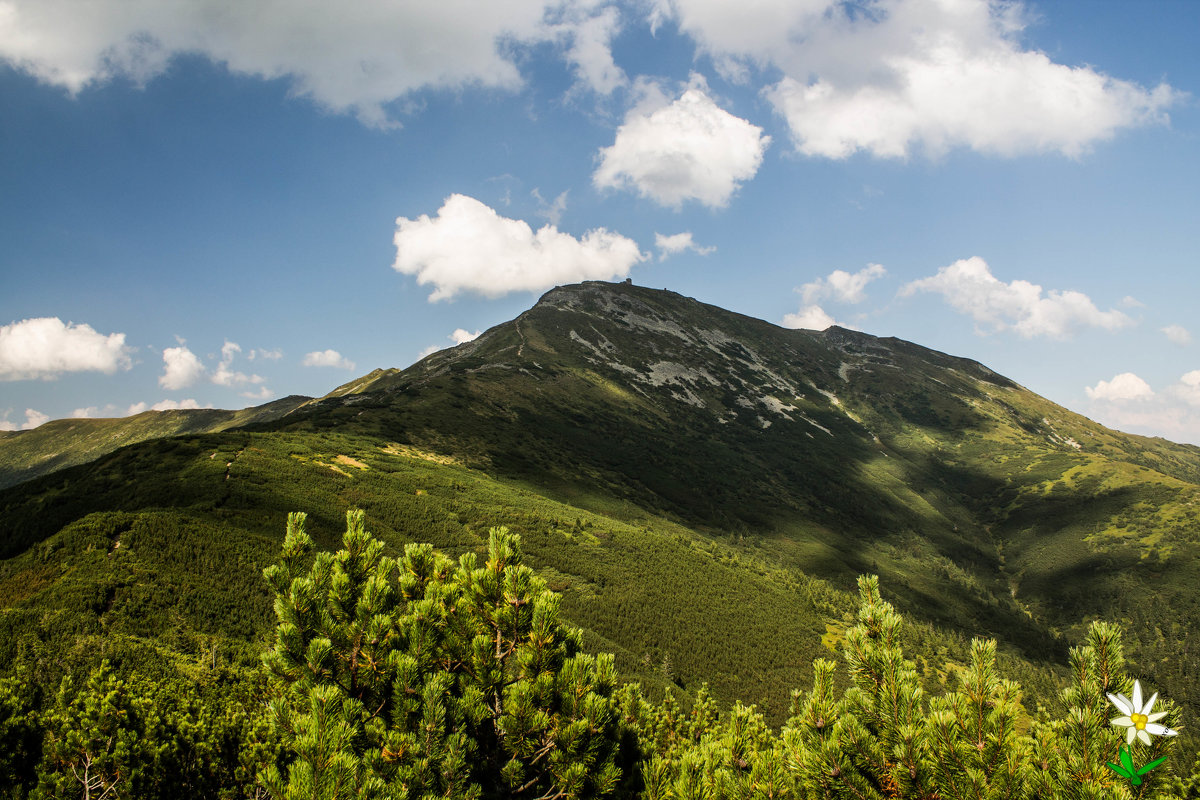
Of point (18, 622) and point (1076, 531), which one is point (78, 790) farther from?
point (1076, 531)

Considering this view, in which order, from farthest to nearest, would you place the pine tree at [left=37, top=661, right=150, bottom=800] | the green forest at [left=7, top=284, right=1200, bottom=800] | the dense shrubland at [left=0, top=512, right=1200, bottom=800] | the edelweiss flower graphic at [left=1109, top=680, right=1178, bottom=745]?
the pine tree at [left=37, top=661, right=150, bottom=800] < the green forest at [left=7, top=284, right=1200, bottom=800] < the dense shrubland at [left=0, top=512, right=1200, bottom=800] < the edelweiss flower graphic at [left=1109, top=680, right=1178, bottom=745]

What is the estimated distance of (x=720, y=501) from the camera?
115250mm

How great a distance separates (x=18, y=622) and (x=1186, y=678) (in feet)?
449

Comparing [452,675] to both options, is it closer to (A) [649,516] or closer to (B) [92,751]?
(B) [92,751]

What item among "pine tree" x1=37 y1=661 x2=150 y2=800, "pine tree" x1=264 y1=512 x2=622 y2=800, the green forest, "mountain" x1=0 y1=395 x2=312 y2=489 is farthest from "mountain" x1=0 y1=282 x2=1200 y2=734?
"pine tree" x1=264 y1=512 x2=622 y2=800

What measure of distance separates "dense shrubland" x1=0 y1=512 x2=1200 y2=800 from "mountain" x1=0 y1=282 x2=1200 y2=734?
17.4 meters

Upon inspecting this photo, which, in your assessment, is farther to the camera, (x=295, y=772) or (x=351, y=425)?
(x=351, y=425)

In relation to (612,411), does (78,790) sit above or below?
below

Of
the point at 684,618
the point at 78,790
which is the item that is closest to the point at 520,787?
the point at 78,790

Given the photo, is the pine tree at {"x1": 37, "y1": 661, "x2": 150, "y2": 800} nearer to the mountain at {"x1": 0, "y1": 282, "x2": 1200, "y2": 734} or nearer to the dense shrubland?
the dense shrubland

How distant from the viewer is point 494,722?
23.2ft

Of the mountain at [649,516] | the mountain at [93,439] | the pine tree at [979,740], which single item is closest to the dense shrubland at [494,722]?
the pine tree at [979,740]

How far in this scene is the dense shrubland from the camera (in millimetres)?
5105

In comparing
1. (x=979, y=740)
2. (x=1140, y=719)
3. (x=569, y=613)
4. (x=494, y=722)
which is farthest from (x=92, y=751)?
(x=569, y=613)
